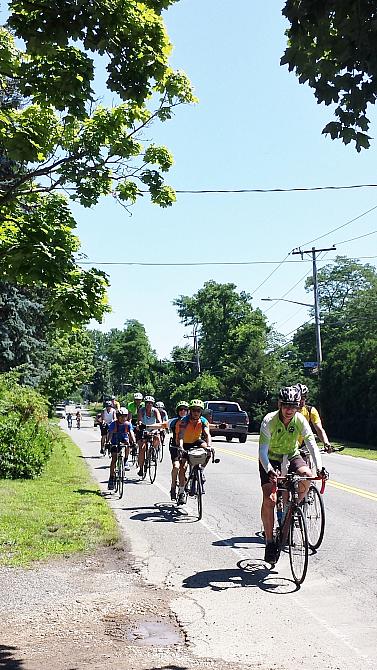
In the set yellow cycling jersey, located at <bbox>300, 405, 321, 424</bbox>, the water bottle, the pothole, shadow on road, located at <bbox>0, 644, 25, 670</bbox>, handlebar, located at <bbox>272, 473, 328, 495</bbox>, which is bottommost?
shadow on road, located at <bbox>0, 644, 25, 670</bbox>

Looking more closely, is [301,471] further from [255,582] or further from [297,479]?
[255,582]

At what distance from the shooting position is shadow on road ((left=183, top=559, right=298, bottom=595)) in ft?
23.1

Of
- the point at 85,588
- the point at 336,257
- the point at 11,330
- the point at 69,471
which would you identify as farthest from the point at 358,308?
the point at 85,588

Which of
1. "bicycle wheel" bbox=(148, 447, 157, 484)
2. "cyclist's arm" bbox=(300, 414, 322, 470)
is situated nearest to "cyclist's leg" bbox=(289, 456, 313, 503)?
"cyclist's arm" bbox=(300, 414, 322, 470)

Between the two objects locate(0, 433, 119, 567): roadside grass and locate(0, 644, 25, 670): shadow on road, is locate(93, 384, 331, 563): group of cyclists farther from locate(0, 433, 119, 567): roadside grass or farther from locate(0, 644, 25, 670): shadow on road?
locate(0, 644, 25, 670): shadow on road

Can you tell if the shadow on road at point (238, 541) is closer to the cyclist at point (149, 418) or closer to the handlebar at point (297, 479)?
the handlebar at point (297, 479)

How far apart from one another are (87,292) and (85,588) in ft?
14.9

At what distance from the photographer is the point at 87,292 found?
411 inches

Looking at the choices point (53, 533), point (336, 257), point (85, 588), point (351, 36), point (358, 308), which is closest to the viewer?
point (351, 36)

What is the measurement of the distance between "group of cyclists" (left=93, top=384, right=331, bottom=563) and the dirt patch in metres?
1.53

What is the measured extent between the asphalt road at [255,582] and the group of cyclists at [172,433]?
0.76 meters

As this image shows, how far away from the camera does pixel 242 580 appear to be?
24.0 feet

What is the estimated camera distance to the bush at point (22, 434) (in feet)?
52.9

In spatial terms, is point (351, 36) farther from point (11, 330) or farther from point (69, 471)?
point (11, 330)
